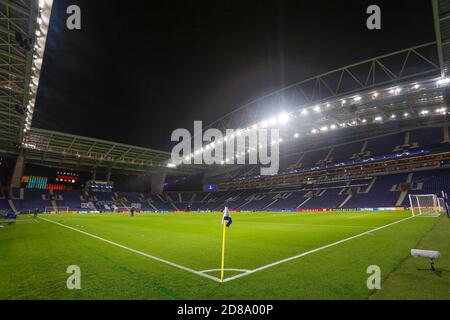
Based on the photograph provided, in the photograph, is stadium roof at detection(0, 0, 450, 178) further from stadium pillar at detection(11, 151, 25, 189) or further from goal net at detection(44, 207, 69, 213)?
goal net at detection(44, 207, 69, 213)

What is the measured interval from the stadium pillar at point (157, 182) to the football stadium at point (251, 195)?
1.23 feet

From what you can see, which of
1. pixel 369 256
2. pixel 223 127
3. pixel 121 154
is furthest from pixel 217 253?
pixel 121 154

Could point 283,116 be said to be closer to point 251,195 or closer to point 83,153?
point 251,195

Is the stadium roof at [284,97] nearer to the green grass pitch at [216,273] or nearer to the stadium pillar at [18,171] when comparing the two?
the stadium pillar at [18,171]

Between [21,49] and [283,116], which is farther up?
[21,49]

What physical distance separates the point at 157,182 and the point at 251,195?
1136 inches

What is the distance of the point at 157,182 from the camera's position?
70750 millimetres

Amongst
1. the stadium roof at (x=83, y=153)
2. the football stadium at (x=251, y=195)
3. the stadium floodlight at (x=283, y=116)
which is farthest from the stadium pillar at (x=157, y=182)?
the stadium floodlight at (x=283, y=116)

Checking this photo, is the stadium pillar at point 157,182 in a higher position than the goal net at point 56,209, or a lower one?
higher

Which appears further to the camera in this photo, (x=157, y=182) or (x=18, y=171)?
(x=157, y=182)

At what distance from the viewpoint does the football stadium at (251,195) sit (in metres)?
4.48

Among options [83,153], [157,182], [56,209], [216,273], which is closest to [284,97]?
[216,273]

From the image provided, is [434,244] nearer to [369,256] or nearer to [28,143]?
[369,256]

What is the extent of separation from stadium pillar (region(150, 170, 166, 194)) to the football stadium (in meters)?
0.37
